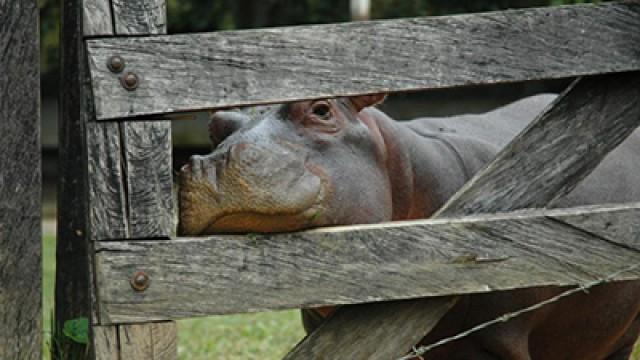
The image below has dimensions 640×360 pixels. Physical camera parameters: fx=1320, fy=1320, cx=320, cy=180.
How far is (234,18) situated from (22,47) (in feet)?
44.8

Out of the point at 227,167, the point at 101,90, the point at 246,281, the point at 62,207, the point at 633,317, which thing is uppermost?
the point at 101,90

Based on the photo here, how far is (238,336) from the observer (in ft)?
25.3

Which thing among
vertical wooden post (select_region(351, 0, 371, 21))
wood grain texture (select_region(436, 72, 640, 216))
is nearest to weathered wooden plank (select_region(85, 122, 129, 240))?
wood grain texture (select_region(436, 72, 640, 216))

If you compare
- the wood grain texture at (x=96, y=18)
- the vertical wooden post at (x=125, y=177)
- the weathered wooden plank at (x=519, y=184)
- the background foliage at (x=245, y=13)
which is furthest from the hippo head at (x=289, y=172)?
the background foliage at (x=245, y=13)

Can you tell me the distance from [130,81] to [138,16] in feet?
0.53

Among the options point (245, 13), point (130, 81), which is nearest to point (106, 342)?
point (130, 81)

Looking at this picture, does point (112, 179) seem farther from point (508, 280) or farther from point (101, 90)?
point (508, 280)

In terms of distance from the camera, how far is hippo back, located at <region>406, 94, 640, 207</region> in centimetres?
460

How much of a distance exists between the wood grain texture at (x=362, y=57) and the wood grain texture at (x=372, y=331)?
0.59 meters

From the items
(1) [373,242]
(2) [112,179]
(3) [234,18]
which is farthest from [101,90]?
(3) [234,18]

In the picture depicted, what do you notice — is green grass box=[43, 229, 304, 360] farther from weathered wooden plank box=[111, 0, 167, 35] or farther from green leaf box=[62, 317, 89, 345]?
weathered wooden plank box=[111, 0, 167, 35]

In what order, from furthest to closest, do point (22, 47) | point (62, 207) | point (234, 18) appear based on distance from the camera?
point (234, 18), point (62, 207), point (22, 47)

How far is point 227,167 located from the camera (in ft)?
11.2

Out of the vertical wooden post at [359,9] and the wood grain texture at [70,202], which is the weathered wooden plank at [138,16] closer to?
the wood grain texture at [70,202]
